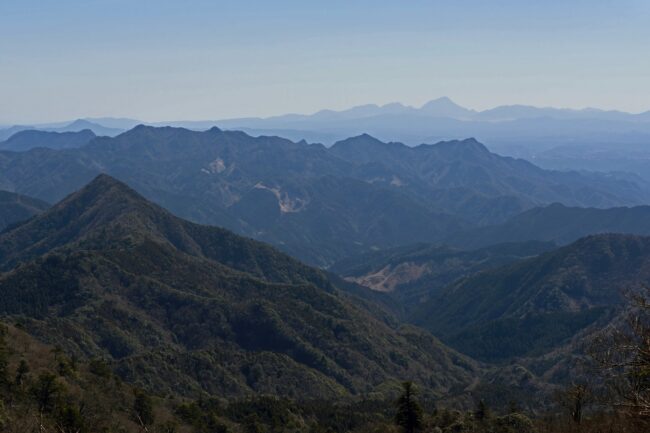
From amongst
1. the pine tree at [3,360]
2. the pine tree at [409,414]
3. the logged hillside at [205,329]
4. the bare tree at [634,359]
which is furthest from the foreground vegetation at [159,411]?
the logged hillside at [205,329]

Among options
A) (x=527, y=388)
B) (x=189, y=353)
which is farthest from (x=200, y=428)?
(x=527, y=388)

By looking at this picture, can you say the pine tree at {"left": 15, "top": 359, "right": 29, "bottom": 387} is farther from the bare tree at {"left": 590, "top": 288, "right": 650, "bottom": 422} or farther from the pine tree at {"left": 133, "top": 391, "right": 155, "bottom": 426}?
the bare tree at {"left": 590, "top": 288, "right": 650, "bottom": 422}

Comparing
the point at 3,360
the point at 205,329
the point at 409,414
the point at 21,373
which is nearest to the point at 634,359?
the point at 409,414

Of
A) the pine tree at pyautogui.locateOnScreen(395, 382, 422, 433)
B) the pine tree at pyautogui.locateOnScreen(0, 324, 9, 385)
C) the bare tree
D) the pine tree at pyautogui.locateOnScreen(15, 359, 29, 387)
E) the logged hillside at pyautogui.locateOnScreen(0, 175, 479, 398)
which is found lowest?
the logged hillside at pyautogui.locateOnScreen(0, 175, 479, 398)

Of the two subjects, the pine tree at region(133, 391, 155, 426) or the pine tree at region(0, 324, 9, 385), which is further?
the pine tree at region(133, 391, 155, 426)

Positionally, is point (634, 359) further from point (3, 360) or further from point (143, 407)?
point (3, 360)

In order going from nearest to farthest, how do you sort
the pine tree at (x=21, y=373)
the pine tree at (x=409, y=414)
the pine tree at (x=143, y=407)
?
the pine tree at (x=409, y=414) < the pine tree at (x=21, y=373) < the pine tree at (x=143, y=407)

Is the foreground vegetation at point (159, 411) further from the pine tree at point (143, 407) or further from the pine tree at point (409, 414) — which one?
the pine tree at point (143, 407)

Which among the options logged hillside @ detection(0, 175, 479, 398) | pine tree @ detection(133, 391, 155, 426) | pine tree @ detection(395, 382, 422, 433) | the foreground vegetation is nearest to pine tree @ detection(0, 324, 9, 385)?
the foreground vegetation

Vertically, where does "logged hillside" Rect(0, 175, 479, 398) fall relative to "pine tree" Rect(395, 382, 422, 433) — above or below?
below
